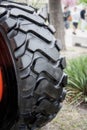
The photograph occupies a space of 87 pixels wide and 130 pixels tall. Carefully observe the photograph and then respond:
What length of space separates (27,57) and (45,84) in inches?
10.0

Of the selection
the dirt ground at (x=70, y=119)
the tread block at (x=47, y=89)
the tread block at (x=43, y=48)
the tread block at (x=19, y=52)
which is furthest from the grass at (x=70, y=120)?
the tread block at (x=19, y=52)

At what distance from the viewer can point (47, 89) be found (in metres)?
2.58

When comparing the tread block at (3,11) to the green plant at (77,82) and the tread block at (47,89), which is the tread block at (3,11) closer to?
the tread block at (47,89)

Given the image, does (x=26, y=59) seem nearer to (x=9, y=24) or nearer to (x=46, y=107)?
(x=9, y=24)

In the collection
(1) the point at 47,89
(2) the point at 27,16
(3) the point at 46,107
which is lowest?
(3) the point at 46,107

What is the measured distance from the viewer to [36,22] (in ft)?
8.64

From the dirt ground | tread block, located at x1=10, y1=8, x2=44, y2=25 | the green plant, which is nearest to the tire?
tread block, located at x1=10, y1=8, x2=44, y2=25

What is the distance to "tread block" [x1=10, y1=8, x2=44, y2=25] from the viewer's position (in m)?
2.52

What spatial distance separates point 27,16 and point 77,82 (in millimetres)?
3511

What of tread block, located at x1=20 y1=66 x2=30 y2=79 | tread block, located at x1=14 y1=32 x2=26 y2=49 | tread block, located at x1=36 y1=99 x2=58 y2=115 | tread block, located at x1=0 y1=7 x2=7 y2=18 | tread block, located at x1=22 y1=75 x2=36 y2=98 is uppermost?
tread block, located at x1=0 y1=7 x2=7 y2=18

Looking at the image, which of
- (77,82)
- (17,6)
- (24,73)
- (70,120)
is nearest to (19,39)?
(24,73)

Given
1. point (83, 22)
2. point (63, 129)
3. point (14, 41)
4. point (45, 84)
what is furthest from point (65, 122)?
point (83, 22)

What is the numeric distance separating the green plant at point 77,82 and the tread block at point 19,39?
3.20m

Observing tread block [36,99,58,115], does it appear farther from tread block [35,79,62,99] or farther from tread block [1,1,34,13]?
tread block [1,1,34,13]
